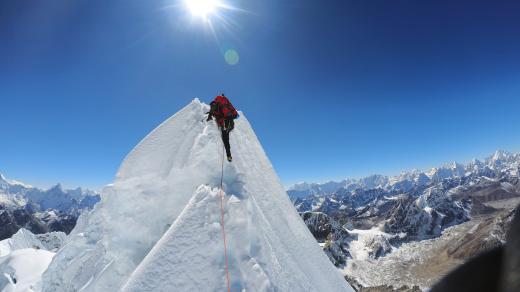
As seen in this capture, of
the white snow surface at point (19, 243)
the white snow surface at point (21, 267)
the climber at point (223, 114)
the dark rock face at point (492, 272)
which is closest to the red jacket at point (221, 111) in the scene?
the climber at point (223, 114)

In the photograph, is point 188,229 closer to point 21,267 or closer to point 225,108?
point 225,108

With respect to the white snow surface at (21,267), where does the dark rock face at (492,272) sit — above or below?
below

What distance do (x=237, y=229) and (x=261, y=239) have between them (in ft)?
2.85

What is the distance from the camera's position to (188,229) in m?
9.95

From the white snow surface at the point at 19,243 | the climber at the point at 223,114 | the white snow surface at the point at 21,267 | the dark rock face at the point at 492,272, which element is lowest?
the dark rock face at the point at 492,272

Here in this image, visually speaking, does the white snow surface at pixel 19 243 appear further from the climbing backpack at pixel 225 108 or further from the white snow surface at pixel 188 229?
the climbing backpack at pixel 225 108

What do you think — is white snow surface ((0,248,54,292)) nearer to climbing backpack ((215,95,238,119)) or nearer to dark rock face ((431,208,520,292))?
climbing backpack ((215,95,238,119))

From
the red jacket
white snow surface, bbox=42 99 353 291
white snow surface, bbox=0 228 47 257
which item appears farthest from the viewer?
white snow surface, bbox=0 228 47 257

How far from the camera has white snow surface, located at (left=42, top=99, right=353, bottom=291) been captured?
29.8 ft

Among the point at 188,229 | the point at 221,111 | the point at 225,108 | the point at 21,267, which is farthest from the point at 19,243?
the point at 188,229

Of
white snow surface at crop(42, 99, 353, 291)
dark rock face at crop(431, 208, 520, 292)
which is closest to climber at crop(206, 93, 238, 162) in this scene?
white snow surface at crop(42, 99, 353, 291)

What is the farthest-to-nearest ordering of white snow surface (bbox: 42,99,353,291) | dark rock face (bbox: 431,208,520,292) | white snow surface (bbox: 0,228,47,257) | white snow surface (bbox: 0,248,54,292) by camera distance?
white snow surface (bbox: 0,228,47,257), white snow surface (bbox: 0,248,54,292), white snow surface (bbox: 42,99,353,291), dark rock face (bbox: 431,208,520,292)

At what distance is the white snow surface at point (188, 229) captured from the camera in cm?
909

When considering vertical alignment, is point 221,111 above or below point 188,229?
above
